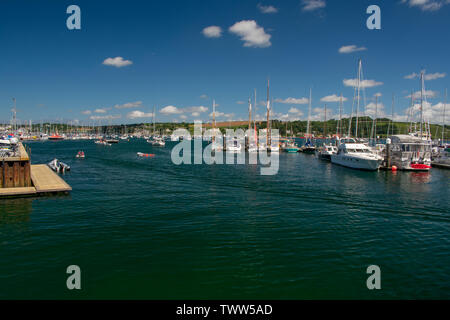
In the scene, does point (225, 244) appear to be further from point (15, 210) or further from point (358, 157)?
point (358, 157)

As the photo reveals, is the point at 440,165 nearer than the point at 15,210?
No

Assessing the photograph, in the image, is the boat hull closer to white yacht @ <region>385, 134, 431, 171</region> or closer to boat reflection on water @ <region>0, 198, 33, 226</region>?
white yacht @ <region>385, 134, 431, 171</region>

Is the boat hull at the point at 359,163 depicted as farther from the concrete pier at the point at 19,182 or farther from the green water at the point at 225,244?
the concrete pier at the point at 19,182

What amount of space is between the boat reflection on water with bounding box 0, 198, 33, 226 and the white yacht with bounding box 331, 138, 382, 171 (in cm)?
5335

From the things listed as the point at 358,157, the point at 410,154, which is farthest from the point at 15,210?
the point at 410,154

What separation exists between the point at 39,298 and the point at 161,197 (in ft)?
60.5

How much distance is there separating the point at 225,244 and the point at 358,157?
46.2m

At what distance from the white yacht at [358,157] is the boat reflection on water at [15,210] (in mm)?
53353

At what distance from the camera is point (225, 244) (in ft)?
57.4

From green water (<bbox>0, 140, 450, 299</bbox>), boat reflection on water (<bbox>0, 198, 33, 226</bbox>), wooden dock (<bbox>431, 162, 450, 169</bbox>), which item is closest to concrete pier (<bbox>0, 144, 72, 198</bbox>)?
boat reflection on water (<bbox>0, 198, 33, 226</bbox>)

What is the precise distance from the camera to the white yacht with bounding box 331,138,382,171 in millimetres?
52906

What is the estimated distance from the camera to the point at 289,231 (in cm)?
2000

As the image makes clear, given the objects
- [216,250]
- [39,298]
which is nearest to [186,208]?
[216,250]

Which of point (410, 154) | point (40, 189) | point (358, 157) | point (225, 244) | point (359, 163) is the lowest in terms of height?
point (225, 244)
